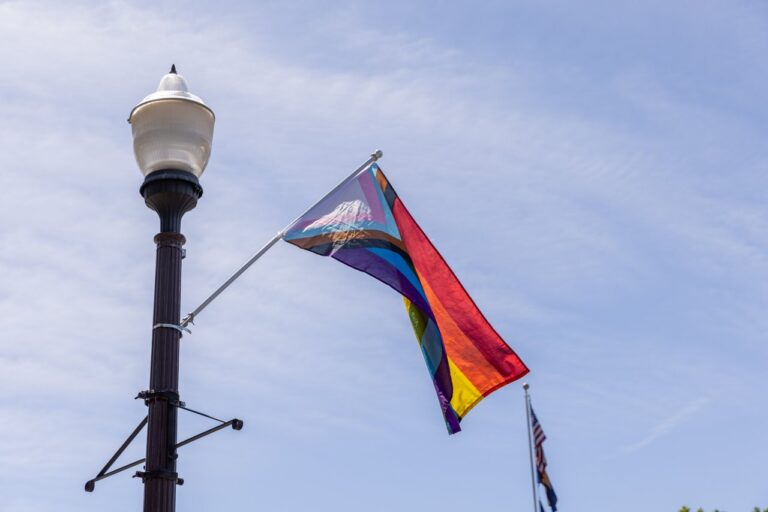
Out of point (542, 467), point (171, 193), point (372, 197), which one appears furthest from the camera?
point (542, 467)

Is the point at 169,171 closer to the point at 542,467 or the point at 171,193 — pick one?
the point at 171,193

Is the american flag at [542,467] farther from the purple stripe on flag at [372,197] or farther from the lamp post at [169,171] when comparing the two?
the lamp post at [169,171]

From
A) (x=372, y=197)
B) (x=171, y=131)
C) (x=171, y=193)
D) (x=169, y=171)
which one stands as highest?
(x=372, y=197)

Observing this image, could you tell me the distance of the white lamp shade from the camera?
26.5 feet

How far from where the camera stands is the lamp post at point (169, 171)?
7.70 m

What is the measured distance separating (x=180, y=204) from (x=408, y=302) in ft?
9.78

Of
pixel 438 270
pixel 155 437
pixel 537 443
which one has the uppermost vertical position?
pixel 537 443

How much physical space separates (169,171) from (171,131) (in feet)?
0.92

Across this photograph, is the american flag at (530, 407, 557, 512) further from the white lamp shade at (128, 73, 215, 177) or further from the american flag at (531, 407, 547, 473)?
the white lamp shade at (128, 73, 215, 177)

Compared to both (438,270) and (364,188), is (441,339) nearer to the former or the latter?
(438,270)

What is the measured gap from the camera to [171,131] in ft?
26.5

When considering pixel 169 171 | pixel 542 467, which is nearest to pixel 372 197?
pixel 169 171

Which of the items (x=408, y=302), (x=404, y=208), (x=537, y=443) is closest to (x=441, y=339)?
(x=408, y=302)

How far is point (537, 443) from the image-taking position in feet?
92.5
